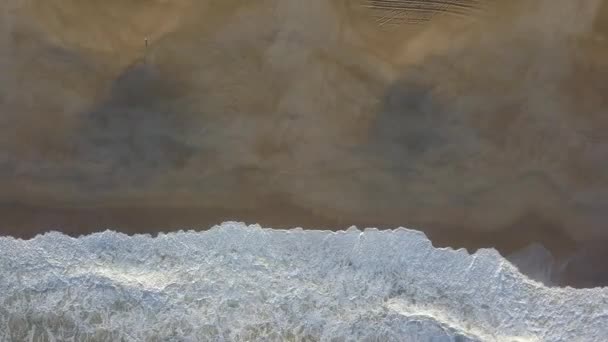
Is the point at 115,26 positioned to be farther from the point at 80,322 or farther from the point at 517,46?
the point at 517,46

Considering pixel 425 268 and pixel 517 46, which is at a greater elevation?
pixel 517 46

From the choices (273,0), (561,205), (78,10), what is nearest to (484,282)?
(561,205)

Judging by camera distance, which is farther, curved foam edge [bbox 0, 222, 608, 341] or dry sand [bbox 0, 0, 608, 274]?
dry sand [bbox 0, 0, 608, 274]

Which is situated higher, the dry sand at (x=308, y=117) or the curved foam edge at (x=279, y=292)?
the dry sand at (x=308, y=117)

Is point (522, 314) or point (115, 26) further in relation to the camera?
point (115, 26)

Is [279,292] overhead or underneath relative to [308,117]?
underneath

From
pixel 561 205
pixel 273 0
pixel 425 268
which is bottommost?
pixel 425 268

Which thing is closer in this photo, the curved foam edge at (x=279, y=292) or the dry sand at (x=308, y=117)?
the curved foam edge at (x=279, y=292)

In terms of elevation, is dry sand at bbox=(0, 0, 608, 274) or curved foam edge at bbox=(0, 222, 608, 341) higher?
dry sand at bbox=(0, 0, 608, 274)
